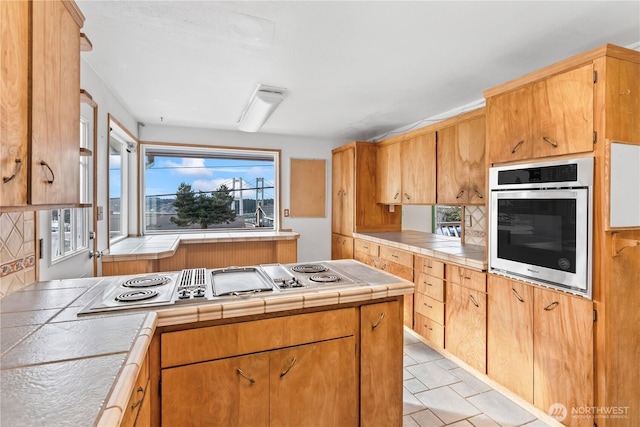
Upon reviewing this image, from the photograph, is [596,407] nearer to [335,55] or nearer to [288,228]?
[335,55]

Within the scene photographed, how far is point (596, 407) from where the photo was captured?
1.62 m

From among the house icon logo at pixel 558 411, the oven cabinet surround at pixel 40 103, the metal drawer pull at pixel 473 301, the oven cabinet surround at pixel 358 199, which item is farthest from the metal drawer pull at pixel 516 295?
the oven cabinet surround at pixel 40 103

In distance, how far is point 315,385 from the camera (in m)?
1.44

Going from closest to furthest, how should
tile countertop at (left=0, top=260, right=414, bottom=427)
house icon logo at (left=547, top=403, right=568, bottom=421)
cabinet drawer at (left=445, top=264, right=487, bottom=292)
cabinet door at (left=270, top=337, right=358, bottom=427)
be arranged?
tile countertop at (left=0, top=260, right=414, bottom=427) < cabinet door at (left=270, top=337, right=358, bottom=427) < house icon logo at (left=547, top=403, right=568, bottom=421) < cabinet drawer at (left=445, top=264, right=487, bottom=292)

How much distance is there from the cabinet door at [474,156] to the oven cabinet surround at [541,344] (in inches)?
30.6

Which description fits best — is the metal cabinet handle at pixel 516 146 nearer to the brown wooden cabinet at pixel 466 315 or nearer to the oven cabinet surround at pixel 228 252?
the brown wooden cabinet at pixel 466 315

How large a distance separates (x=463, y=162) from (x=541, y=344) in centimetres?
158

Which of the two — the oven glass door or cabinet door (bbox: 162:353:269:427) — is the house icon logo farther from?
cabinet door (bbox: 162:353:269:427)

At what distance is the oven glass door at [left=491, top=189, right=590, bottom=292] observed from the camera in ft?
5.45

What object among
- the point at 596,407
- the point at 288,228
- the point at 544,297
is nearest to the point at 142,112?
the point at 288,228

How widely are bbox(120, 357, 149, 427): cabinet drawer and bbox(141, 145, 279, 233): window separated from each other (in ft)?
11.2

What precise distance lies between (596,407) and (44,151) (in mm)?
2775

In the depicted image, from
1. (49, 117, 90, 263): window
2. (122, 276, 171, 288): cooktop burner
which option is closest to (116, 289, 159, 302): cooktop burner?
(122, 276, 171, 288): cooktop burner

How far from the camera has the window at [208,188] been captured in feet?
13.5
